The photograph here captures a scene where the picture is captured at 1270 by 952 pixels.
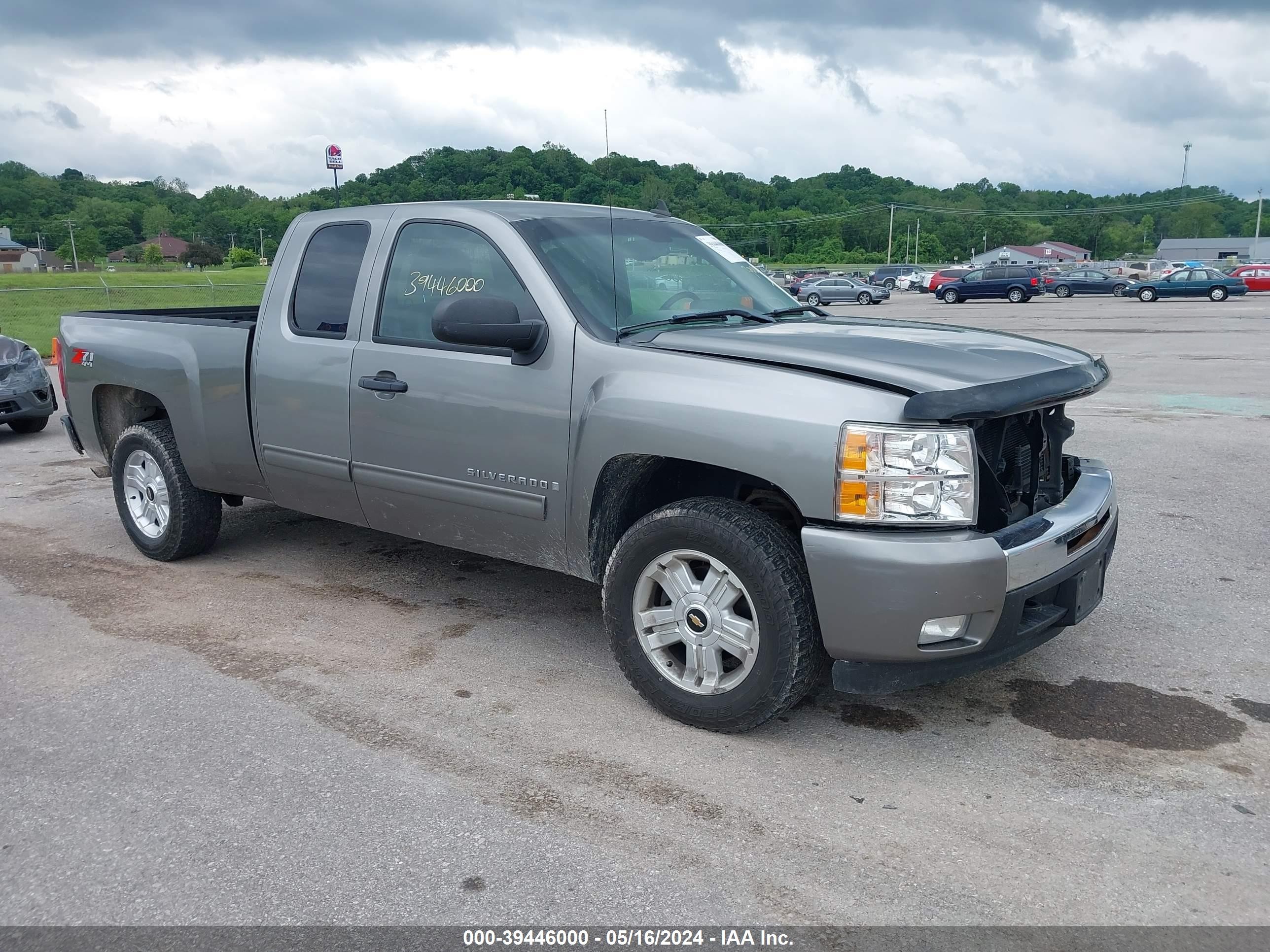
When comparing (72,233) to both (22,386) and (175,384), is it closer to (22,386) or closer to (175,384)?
(22,386)

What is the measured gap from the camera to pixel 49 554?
6.21 metres

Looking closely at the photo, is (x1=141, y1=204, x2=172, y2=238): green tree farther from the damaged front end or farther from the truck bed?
the truck bed

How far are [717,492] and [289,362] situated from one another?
2.21 metres

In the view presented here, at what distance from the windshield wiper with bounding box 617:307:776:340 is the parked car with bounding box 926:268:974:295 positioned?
141 feet

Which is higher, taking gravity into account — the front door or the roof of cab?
the roof of cab

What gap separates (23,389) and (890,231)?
10591cm

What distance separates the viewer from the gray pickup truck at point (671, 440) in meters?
3.35

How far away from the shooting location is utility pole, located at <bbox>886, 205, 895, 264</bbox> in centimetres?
10644

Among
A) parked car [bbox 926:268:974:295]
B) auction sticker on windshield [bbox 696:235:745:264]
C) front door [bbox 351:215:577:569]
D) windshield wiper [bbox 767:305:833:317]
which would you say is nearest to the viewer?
front door [bbox 351:215:577:569]

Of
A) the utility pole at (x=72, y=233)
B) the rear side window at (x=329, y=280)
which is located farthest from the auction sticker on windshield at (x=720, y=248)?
the utility pole at (x=72, y=233)

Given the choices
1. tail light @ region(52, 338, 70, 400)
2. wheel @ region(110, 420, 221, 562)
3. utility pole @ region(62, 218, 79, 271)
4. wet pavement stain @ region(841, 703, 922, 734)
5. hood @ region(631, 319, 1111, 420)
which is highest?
utility pole @ region(62, 218, 79, 271)

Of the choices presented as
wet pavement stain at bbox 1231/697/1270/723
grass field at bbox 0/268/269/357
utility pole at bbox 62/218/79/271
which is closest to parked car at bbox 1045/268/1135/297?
grass field at bbox 0/268/269/357

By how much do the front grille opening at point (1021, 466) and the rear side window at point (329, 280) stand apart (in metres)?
2.84

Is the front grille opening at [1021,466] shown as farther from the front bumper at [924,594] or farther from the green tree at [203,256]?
the green tree at [203,256]
